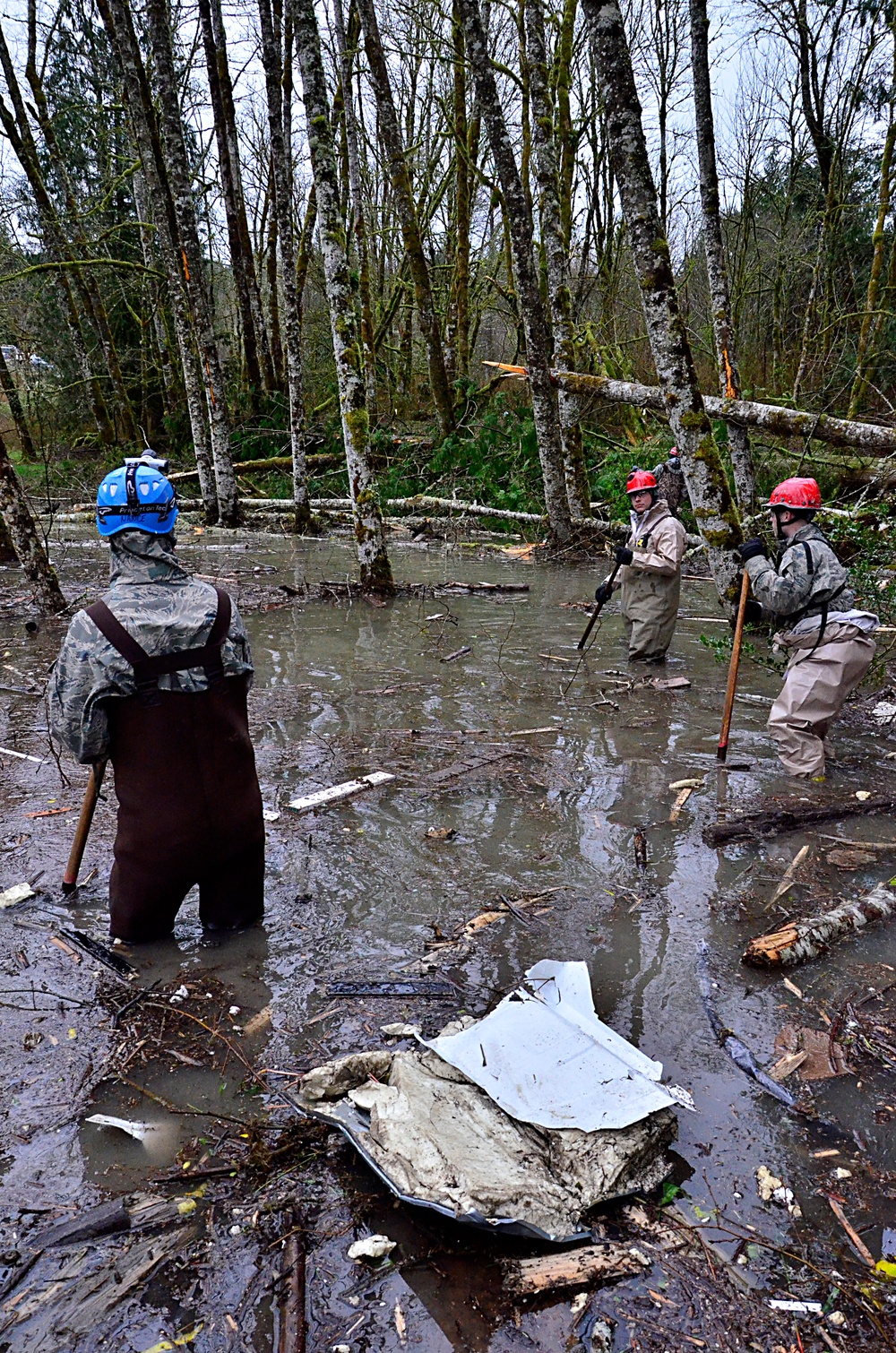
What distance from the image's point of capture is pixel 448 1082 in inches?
116

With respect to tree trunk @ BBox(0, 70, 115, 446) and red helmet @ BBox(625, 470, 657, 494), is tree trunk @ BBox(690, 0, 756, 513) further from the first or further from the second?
tree trunk @ BBox(0, 70, 115, 446)

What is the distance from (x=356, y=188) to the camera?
17281mm

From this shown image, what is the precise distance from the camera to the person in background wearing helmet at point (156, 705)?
3.42 meters

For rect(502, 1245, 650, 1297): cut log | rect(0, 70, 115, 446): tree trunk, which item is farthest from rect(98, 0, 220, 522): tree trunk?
rect(502, 1245, 650, 1297): cut log

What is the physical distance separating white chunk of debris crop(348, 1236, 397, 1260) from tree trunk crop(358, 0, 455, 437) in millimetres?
16184

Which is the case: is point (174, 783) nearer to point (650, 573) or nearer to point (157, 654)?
point (157, 654)

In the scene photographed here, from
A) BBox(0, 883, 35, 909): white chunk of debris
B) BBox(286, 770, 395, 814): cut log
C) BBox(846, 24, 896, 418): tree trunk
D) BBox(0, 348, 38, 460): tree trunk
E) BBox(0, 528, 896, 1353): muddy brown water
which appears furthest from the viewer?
BBox(846, 24, 896, 418): tree trunk

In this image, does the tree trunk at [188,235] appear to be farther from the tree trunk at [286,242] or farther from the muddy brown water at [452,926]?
the muddy brown water at [452,926]

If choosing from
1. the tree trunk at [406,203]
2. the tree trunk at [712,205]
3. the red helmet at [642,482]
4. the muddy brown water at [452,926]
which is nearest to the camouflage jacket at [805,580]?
the muddy brown water at [452,926]

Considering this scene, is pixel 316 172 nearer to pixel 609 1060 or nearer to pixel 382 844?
pixel 382 844

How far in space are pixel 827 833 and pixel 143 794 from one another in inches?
154

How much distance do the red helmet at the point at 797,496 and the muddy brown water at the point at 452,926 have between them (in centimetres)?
185

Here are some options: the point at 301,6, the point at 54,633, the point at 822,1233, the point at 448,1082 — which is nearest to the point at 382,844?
the point at 448,1082

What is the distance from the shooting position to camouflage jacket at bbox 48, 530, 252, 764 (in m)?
3.39
